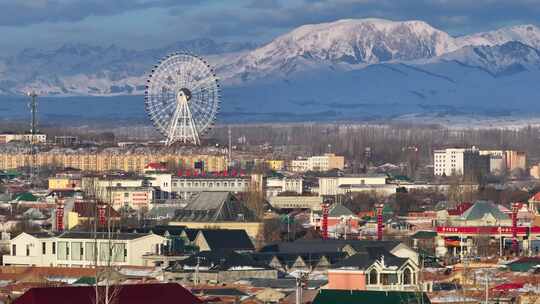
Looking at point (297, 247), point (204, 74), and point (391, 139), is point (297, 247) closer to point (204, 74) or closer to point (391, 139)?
point (204, 74)

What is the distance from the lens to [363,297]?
3139cm

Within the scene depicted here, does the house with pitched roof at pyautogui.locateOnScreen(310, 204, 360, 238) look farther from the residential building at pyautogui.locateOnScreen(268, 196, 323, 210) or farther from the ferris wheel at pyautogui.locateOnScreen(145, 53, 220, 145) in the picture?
the ferris wheel at pyautogui.locateOnScreen(145, 53, 220, 145)

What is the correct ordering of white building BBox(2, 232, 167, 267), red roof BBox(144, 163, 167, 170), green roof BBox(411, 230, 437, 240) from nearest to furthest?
white building BBox(2, 232, 167, 267) → green roof BBox(411, 230, 437, 240) → red roof BBox(144, 163, 167, 170)

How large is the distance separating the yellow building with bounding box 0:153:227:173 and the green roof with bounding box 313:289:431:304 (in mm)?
79139

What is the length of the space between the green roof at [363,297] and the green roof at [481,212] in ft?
92.8

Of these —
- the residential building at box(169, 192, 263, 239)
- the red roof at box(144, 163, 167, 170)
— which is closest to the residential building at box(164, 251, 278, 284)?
the residential building at box(169, 192, 263, 239)

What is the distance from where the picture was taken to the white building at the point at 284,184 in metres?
97.0

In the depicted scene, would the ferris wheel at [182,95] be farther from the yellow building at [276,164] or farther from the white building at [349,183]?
the white building at [349,183]

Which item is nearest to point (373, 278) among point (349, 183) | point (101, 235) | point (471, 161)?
point (101, 235)

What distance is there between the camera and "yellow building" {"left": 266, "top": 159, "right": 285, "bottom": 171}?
119113 millimetres

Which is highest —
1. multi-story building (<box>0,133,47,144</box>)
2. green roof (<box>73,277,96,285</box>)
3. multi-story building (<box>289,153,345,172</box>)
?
multi-story building (<box>0,133,47,144</box>)

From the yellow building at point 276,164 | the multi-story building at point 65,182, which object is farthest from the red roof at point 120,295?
the yellow building at point 276,164

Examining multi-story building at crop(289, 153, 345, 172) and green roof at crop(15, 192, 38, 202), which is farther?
multi-story building at crop(289, 153, 345, 172)

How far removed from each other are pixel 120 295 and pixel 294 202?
188 feet
